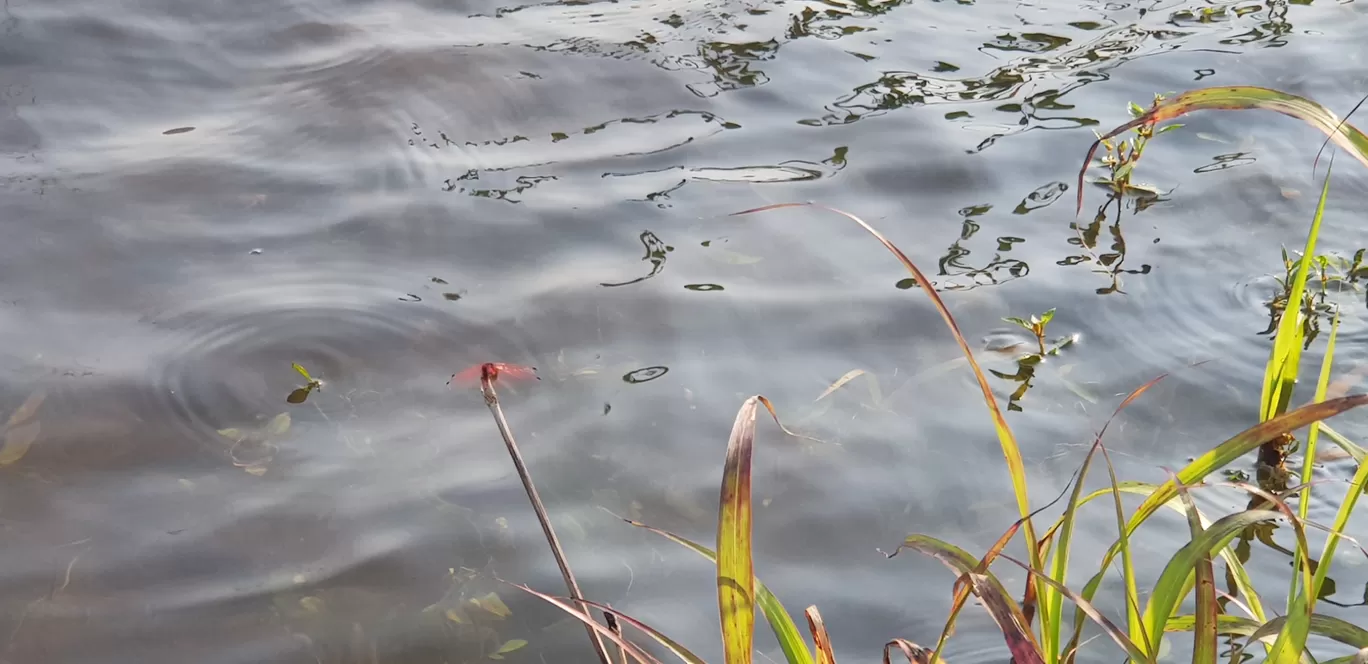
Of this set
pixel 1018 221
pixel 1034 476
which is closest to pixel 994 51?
pixel 1018 221

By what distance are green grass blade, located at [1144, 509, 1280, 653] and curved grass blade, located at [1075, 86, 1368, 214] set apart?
40 centimetres

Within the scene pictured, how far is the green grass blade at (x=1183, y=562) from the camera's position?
1.21 meters

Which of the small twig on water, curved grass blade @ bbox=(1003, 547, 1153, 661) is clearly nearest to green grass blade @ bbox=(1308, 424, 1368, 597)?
curved grass blade @ bbox=(1003, 547, 1153, 661)

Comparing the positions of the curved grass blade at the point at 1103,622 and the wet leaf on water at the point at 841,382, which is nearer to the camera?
the curved grass blade at the point at 1103,622

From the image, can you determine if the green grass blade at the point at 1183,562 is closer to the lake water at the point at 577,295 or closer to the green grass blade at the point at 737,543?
the green grass blade at the point at 737,543

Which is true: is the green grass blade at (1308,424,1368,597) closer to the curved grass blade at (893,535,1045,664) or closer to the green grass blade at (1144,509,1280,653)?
the green grass blade at (1144,509,1280,653)

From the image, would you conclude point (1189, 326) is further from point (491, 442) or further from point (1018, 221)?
point (491, 442)

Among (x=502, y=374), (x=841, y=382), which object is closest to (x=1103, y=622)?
(x=841, y=382)

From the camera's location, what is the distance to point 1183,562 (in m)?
1.23

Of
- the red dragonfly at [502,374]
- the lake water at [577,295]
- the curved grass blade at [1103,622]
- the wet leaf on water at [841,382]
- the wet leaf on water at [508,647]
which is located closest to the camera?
the curved grass blade at [1103,622]

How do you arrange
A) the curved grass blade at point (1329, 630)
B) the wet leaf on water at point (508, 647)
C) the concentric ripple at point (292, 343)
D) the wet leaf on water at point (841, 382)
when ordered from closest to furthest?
the curved grass blade at point (1329, 630) → the wet leaf on water at point (841, 382) → the wet leaf on water at point (508, 647) → the concentric ripple at point (292, 343)

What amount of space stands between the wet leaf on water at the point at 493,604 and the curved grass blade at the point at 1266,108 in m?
1.29

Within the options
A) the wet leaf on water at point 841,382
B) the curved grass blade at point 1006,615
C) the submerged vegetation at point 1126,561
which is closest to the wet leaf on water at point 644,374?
the wet leaf on water at point 841,382

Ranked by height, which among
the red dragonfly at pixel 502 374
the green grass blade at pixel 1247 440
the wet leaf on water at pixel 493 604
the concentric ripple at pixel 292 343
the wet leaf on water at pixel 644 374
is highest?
the green grass blade at pixel 1247 440
